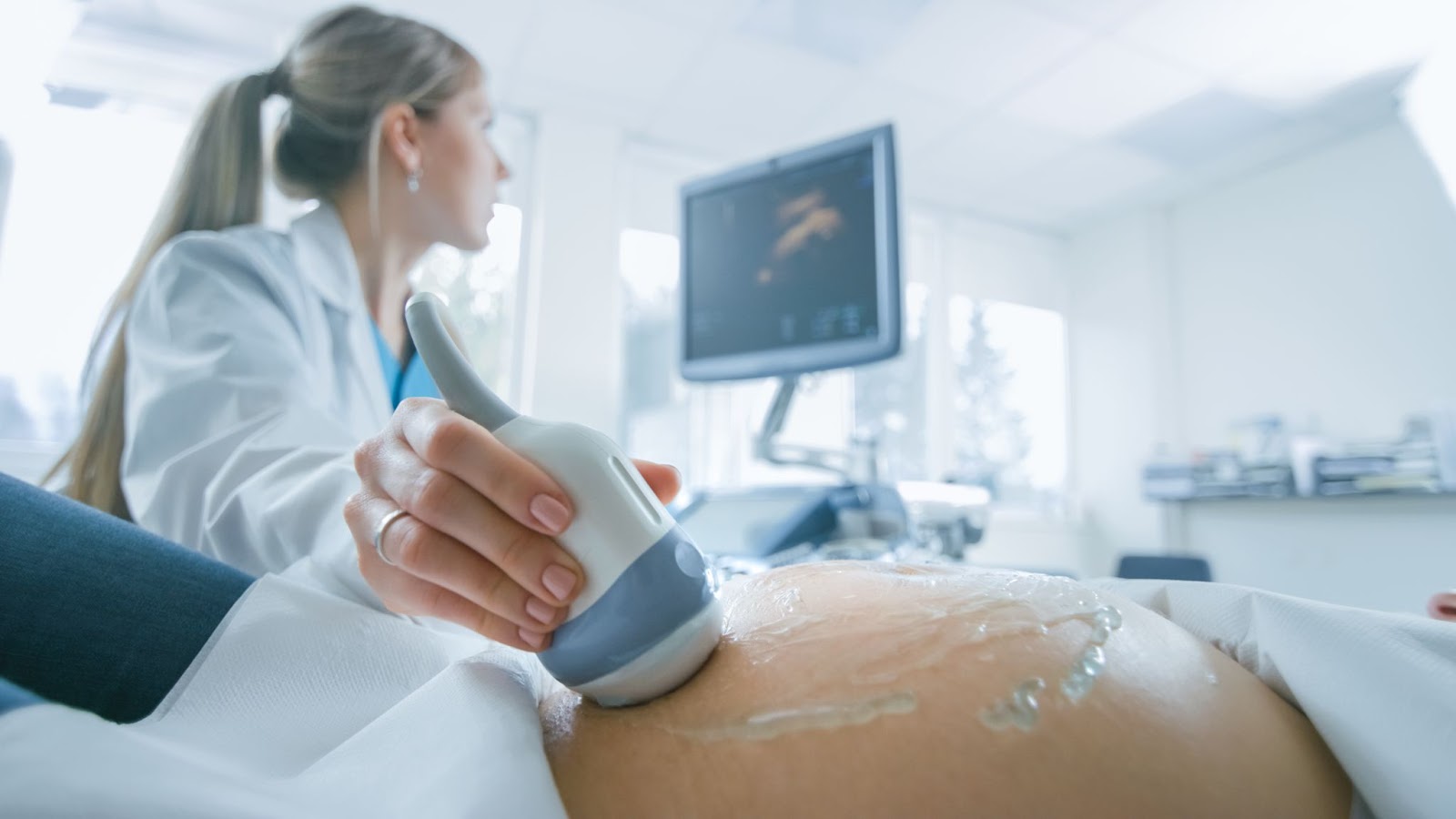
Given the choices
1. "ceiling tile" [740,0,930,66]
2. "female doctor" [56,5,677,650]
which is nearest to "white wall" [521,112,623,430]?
"ceiling tile" [740,0,930,66]

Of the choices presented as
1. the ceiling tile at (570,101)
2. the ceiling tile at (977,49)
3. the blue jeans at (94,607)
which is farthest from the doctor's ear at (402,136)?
the ceiling tile at (977,49)

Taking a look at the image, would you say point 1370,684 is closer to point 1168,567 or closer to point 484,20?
point 1168,567

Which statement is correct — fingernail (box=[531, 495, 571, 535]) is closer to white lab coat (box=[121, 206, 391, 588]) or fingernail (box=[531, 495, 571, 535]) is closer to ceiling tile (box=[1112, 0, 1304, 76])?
white lab coat (box=[121, 206, 391, 588])

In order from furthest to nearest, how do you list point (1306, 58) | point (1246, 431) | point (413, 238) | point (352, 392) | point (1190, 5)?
point (1246, 431) → point (1306, 58) → point (1190, 5) → point (413, 238) → point (352, 392)

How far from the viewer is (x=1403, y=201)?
10.5ft

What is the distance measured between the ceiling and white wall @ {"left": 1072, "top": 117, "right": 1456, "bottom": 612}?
34 cm

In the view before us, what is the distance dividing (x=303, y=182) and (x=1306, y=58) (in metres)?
3.30

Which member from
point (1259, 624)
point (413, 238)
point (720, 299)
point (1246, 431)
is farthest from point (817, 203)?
point (1246, 431)

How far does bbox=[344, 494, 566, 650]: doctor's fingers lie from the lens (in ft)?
1.26

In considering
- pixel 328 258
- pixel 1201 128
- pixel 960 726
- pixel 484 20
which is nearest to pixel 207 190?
pixel 328 258

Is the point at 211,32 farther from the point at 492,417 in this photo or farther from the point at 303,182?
the point at 492,417

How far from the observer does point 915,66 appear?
288 cm

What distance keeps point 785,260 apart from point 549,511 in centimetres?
115

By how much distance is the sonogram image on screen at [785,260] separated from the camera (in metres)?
1.35
